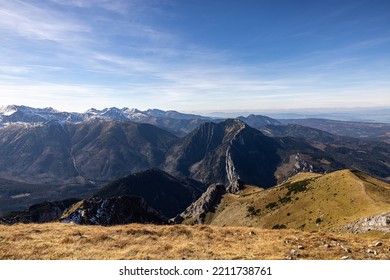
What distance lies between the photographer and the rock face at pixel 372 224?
157ft

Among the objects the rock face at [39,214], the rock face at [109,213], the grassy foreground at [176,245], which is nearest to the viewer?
the grassy foreground at [176,245]

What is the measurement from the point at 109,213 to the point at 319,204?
2962 inches

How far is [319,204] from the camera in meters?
102

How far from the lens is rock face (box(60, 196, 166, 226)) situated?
99.6 m

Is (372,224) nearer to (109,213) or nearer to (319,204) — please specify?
(319,204)

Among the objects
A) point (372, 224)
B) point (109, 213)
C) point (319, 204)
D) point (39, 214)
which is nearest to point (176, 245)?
point (372, 224)

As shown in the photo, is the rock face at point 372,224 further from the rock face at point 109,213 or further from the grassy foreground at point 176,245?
the rock face at point 109,213

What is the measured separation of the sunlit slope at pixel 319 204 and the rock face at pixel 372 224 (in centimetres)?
586

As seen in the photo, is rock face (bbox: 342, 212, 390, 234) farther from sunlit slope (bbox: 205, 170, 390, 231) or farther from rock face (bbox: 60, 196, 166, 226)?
rock face (bbox: 60, 196, 166, 226)

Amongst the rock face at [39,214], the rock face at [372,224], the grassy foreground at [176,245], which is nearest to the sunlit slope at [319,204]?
the rock face at [372,224]

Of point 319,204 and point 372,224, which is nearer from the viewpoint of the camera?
point 372,224

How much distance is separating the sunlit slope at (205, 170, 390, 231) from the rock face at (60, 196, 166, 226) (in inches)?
1863

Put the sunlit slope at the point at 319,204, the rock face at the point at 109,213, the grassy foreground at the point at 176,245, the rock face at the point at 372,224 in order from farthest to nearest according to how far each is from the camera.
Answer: the rock face at the point at 109,213 < the sunlit slope at the point at 319,204 < the rock face at the point at 372,224 < the grassy foreground at the point at 176,245

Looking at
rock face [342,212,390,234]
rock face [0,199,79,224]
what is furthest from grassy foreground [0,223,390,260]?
rock face [0,199,79,224]
